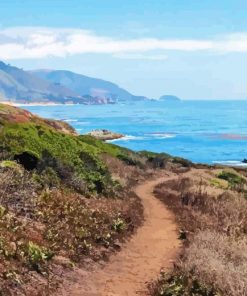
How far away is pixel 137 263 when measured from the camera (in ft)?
47.5

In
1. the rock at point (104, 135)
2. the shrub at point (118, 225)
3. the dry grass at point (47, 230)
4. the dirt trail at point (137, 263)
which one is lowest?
the rock at point (104, 135)

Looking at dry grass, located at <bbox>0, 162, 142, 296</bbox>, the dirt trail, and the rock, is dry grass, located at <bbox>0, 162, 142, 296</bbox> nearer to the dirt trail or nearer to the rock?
the dirt trail

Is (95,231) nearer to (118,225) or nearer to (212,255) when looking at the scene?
(118,225)

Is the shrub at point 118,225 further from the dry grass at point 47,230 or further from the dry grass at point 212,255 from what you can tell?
the dry grass at point 212,255

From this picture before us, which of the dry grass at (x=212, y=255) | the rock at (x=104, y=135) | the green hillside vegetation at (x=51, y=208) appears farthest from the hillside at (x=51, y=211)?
the rock at (x=104, y=135)

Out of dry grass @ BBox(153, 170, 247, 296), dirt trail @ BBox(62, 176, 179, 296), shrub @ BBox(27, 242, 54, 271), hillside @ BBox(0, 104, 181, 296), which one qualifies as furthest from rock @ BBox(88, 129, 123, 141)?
shrub @ BBox(27, 242, 54, 271)

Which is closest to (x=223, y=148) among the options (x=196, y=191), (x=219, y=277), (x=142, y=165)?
(x=142, y=165)

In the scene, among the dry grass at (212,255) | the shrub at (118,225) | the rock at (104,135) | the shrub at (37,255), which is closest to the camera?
the dry grass at (212,255)

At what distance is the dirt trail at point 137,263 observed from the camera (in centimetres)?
1185

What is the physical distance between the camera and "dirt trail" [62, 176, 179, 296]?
11852mm

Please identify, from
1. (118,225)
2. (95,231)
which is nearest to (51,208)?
(95,231)

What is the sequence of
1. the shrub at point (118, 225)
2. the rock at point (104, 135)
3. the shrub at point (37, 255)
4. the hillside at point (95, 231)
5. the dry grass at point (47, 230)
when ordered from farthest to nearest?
the rock at point (104, 135) → the shrub at point (118, 225) → the shrub at point (37, 255) → the hillside at point (95, 231) → the dry grass at point (47, 230)

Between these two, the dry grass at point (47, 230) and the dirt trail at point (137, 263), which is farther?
the dirt trail at point (137, 263)

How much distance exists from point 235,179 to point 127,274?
33037 mm
